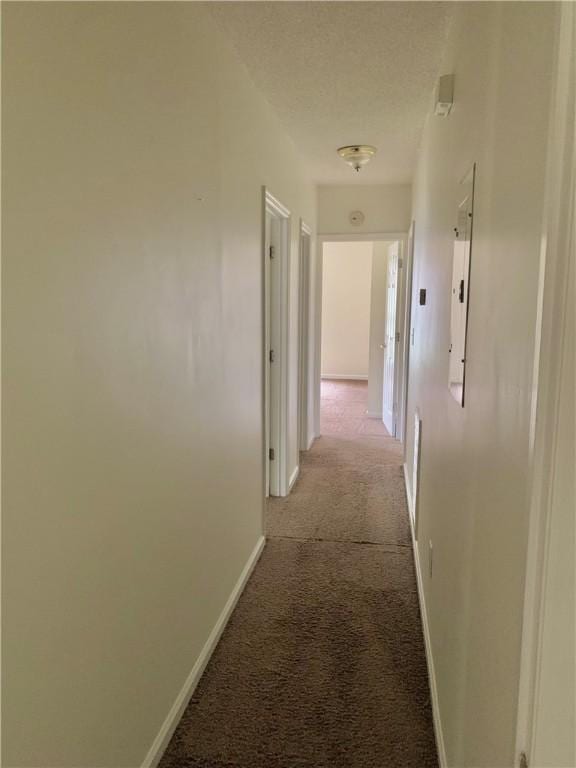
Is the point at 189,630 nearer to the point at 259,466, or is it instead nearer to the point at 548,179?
the point at 259,466

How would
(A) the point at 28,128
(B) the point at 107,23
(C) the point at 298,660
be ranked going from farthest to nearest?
(C) the point at 298,660, (B) the point at 107,23, (A) the point at 28,128

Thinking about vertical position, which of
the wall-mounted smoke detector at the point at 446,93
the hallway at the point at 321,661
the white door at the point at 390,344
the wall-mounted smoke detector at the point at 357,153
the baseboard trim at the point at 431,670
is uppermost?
the wall-mounted smoke detector at the point at 357,153

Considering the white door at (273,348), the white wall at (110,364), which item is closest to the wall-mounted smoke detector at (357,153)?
the white door at (273,348)

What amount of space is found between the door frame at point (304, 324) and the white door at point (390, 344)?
111cm

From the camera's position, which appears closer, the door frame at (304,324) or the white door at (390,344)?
the door frame at (304,324)

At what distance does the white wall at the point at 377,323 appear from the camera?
22.2ft

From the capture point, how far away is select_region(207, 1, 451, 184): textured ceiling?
2.04m

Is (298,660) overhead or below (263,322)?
below

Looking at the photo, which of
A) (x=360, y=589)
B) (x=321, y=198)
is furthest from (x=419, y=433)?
(x=321, y=198)

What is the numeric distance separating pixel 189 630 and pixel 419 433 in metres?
1.71

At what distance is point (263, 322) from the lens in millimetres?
3207

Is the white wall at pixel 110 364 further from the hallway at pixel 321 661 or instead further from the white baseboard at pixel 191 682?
the hallway at pixel 321 661

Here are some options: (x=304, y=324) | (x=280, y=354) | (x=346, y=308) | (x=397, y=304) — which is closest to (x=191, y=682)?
(x=280, y=354)

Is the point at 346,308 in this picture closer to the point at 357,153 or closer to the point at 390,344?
the point at 390,344
